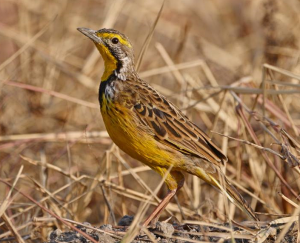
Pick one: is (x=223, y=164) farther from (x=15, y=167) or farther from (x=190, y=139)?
(x=15, y=167)

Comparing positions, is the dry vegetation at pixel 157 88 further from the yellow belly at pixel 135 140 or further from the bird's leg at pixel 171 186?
the yellow belly at pixel 135 140

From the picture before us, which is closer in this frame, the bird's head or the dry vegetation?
the bird's head

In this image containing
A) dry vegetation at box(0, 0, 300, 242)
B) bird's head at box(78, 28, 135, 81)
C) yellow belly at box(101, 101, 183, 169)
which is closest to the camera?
yellow belly at box(101, 101, 183, 169)

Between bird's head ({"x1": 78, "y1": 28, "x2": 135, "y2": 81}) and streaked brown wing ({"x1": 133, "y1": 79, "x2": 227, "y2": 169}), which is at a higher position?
bird's head ({"x1": 78, "y1": 28, "x2": 135, "y2": 81})

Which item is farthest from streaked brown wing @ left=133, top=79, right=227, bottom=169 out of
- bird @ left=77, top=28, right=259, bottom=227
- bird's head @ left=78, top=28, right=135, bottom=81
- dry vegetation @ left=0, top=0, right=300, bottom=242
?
dry vegetation @ left=0, top=0, right=300, bottom=242

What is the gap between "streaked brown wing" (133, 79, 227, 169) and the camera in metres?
5.18

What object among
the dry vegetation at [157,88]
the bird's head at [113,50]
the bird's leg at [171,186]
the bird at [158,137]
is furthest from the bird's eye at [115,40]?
the bird's leg at [171,186]

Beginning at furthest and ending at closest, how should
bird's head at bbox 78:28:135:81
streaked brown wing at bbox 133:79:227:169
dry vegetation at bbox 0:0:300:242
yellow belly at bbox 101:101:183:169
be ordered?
1. dry vegetation at bbox 0:0:300:242
2. bird's head at bbox 78:28:135:81
3. streaked brown wing at bbox 133:79:227:169
4. yellow belly at bbox 101:101:183:169

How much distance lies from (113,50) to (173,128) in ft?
3.04

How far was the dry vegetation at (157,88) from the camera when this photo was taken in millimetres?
5742

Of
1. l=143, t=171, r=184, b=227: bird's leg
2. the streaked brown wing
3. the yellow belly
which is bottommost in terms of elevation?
l=143, t=171, r=184, b=227: bird's leg

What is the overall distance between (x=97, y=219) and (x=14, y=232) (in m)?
2.78

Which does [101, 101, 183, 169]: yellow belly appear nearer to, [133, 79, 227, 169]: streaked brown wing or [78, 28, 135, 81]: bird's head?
[133, 79, 227, 169]: streaked brown wing

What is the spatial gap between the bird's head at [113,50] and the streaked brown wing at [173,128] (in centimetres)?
28
